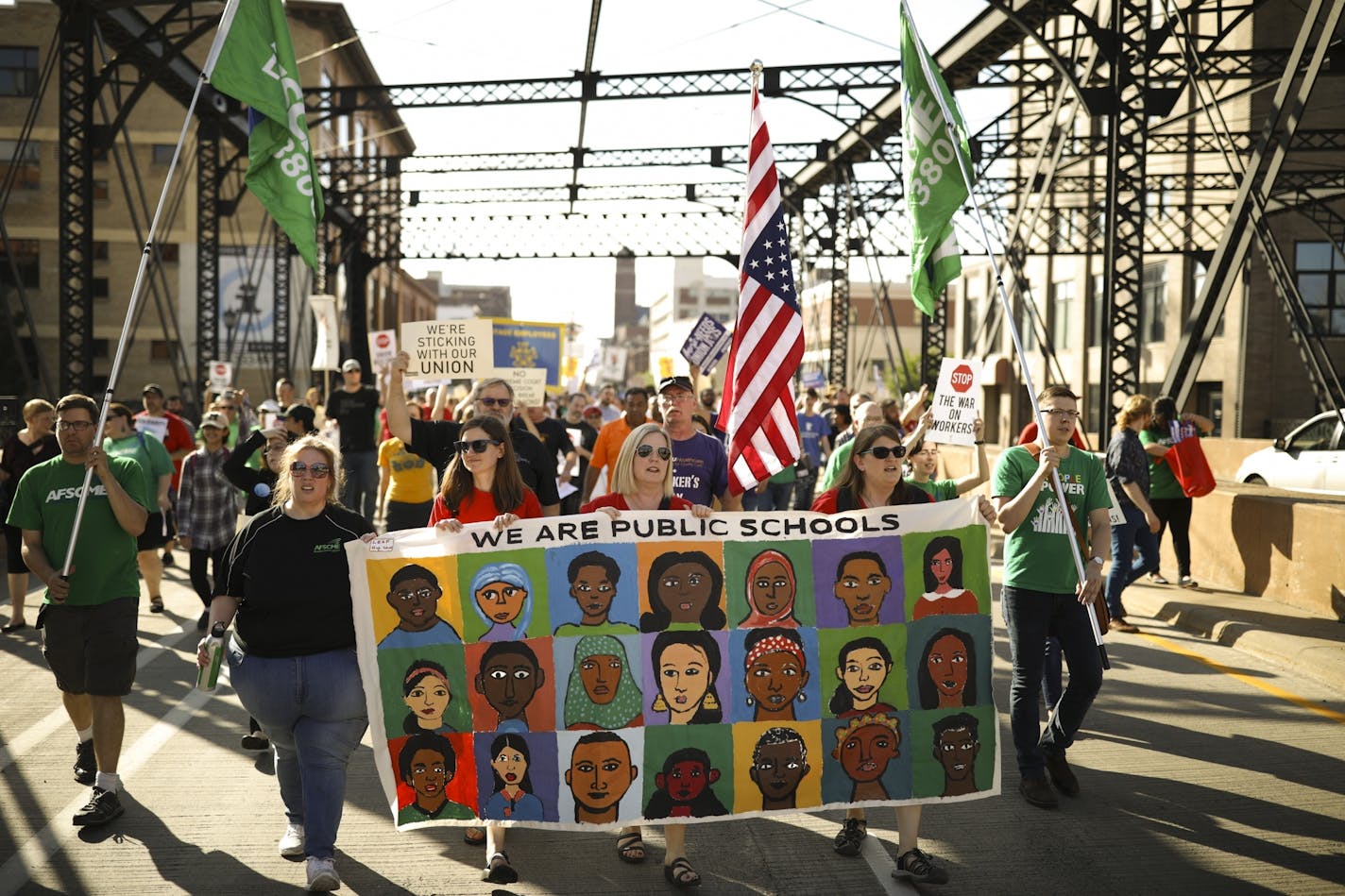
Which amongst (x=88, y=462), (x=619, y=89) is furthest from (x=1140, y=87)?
(x=88, y=462)

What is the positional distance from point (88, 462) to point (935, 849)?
4.30 metres

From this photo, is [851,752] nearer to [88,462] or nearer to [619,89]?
[88,462]

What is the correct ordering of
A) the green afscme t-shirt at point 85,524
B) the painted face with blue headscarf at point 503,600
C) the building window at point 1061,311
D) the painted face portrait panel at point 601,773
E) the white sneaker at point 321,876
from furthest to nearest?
the building window at point 1061,311 < the green afscme t-shirt at point 85,524 < the painted face with blue headscarf at point 503,600 < the painted face portrait panel at point 601,773 < the white sneaker at point 321,876

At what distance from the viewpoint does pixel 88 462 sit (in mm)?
5855

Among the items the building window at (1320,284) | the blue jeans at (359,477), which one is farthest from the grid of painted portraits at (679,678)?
the building window at (1320,284)

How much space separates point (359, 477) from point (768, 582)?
28.9ft

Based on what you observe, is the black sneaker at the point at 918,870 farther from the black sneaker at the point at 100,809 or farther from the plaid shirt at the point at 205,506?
the plaid shirt at the point at 205,506

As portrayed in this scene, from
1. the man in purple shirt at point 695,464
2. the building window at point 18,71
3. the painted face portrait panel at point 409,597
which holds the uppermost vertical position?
the building window at point 18,71

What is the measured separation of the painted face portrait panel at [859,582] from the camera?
5.43 meters

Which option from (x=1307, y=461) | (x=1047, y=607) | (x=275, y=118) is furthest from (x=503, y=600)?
(x=1307, y=461)

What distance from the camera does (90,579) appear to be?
235 inches

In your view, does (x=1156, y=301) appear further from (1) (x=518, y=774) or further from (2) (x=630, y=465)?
(1) (x=518, y=774)

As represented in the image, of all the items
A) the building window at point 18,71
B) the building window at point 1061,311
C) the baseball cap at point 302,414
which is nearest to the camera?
the baseball cap at point 302,414

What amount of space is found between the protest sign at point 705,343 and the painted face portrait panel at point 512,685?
28.6ft
